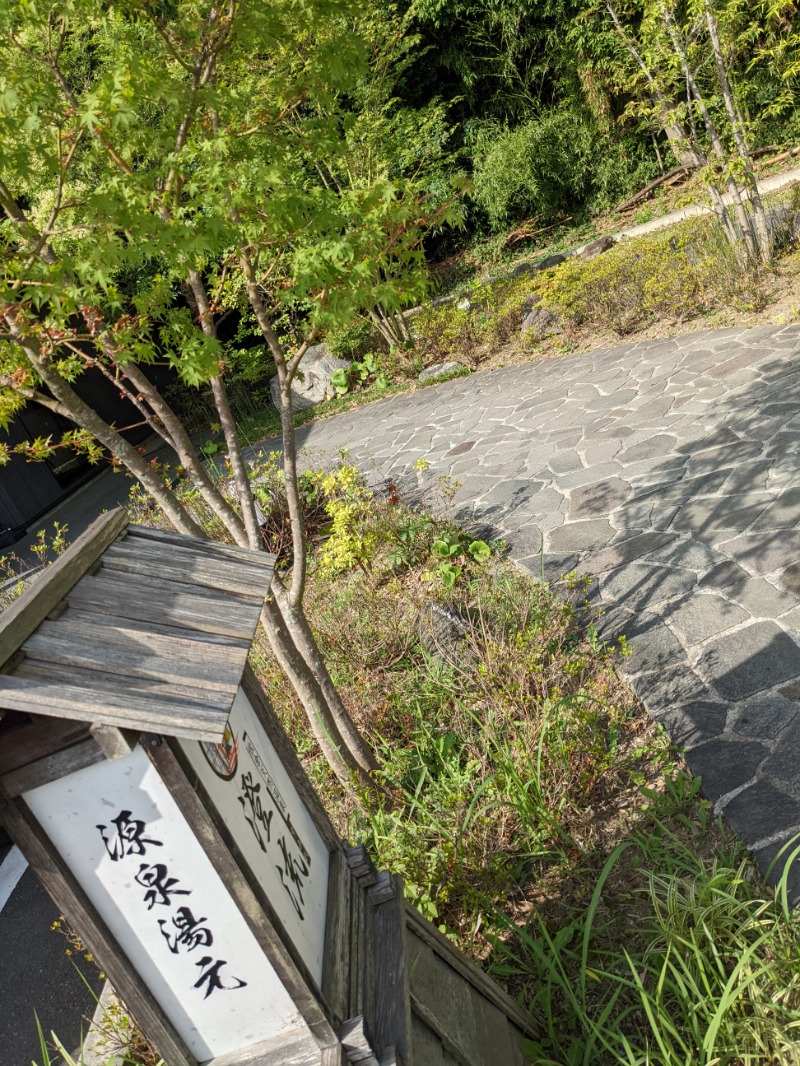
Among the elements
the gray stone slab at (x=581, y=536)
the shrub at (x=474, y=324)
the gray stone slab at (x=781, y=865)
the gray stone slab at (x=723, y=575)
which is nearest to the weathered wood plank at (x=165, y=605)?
the gray stone slab at (x=781, y=865)

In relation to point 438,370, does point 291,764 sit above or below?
above

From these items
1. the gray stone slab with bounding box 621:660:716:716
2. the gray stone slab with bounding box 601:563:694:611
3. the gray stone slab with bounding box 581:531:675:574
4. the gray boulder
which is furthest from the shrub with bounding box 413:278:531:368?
the gray stone slab with bounding box 621:660:716:716

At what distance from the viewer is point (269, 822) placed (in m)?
1.96

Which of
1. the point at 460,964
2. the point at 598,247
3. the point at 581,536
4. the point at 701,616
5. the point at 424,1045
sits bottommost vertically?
the point at 701,616

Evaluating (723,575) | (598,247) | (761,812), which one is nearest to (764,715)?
(761,812)

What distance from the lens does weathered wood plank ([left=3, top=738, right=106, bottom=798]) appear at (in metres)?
1.54

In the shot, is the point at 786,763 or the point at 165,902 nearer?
the point at 165,902

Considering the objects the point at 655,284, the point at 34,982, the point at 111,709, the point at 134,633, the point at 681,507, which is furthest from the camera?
the point at 655,284

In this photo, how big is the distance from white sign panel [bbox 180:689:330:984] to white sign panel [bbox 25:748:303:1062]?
0.10m

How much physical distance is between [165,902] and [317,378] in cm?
1392

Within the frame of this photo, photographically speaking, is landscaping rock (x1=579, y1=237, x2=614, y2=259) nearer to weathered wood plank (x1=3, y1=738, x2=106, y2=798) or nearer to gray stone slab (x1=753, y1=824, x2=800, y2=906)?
gray stone slab (x1=753, y1=824, x2=800, y2=906)

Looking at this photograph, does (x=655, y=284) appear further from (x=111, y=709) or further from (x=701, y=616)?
(x=111, y=709)

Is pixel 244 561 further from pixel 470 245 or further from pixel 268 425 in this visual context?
pixel 470 245

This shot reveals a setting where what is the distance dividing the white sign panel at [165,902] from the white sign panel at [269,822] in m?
0.10
